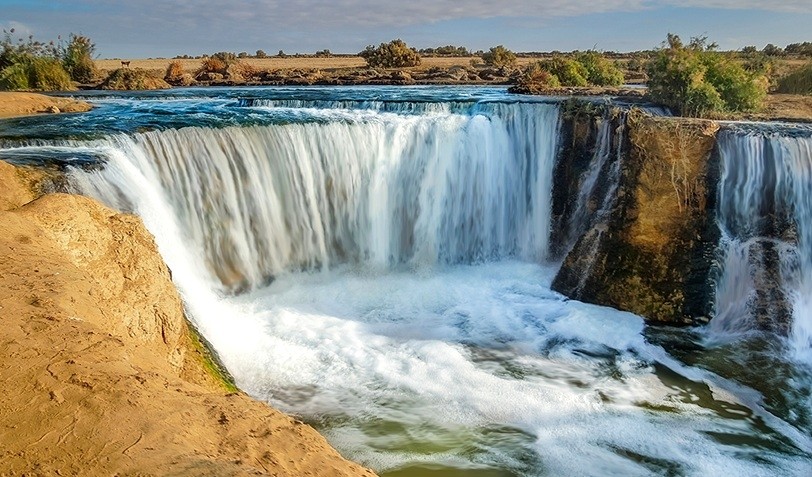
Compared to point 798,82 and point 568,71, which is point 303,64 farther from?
point 798,82

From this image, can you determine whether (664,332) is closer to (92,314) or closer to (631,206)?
(631,206)

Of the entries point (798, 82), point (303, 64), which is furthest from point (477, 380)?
point (303, 64)

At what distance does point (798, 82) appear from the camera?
17.2 meters

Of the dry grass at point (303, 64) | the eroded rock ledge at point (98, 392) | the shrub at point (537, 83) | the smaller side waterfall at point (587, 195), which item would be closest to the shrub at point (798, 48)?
the dry grass at point (303, 64)

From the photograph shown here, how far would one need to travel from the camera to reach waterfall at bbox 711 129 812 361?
9.69 m

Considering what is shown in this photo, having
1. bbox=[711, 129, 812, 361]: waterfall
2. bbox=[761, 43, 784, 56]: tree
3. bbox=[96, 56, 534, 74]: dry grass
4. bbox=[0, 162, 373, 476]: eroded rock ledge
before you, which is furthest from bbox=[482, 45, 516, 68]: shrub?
bbox=[0, 162, 373, 476]: eroded rock ledge

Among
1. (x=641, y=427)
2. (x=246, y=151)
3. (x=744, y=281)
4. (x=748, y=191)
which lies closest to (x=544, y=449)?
(x=641, y=427)

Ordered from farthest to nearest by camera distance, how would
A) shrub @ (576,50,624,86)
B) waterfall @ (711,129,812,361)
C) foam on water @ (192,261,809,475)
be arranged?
shrub @ (576,50,624,86) → waterfall @ (711,129,812,361) → foam on water @ (192,261,809,475)

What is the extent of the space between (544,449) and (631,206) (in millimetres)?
5407

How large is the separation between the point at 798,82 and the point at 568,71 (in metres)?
6.88

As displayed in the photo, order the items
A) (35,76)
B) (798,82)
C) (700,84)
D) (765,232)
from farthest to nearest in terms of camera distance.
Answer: (35,76)
(798,82)
(700,84)
(765,232)

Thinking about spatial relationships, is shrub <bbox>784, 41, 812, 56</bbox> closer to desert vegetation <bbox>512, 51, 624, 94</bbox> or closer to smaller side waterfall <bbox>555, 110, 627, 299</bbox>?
desert vegetation <bbox>512, 51, 624, 94</bbox>

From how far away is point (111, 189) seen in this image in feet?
29.4

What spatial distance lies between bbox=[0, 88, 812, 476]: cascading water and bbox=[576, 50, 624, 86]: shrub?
993cm
